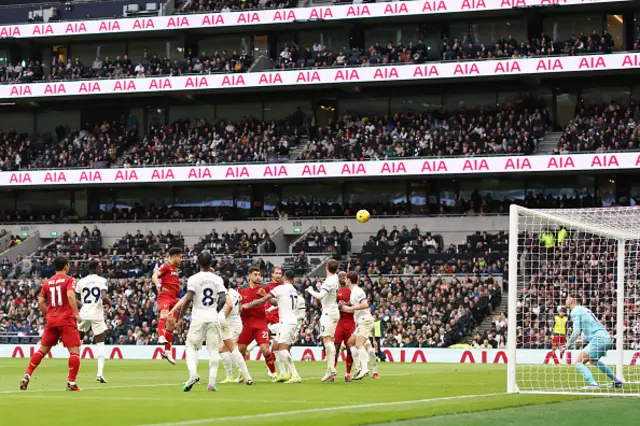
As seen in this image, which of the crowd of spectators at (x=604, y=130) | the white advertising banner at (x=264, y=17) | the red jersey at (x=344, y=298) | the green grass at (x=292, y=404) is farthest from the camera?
A: the white advertising banner at (x=264, y=17)

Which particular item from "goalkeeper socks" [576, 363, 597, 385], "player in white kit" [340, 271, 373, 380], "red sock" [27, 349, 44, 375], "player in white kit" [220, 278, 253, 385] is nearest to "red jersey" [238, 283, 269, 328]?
"player in white kit" [220, 278, 253, 385]

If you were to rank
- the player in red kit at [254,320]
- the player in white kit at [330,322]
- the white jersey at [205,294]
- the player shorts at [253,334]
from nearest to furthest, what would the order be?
the white jersey at [205,294] < the player in red kit at [254,320] < the player shorts at [253,334] < the player in white kit at [330,322]

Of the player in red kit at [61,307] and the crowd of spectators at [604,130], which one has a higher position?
the crowd of spectators at [604,130]

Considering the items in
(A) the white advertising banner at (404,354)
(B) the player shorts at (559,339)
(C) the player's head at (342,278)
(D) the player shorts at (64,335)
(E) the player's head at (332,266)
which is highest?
(E) the player's head at (332,266)

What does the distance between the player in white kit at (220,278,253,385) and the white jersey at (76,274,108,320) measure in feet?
8.35

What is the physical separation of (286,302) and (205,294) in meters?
3.35

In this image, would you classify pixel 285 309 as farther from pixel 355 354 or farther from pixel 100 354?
pixel 100 354

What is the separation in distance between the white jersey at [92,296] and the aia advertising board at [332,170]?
31269mm

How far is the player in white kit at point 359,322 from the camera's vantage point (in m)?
22.1

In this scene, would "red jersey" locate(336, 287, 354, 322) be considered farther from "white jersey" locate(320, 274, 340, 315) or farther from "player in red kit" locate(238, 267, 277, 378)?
"player in red kit" locate(238, 267, 277, 378)

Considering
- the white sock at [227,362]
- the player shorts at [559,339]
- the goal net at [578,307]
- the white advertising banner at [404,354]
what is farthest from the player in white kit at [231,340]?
the player shorts at [559,339]

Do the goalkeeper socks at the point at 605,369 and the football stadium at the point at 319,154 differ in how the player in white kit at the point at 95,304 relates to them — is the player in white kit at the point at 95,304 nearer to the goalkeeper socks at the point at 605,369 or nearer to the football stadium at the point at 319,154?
the goalkeeper socks at the point at 605,369

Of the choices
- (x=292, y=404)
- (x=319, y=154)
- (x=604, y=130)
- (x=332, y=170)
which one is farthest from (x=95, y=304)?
(x=604, y=130)

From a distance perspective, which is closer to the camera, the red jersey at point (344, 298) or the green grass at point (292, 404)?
the green grass at point (292, 404)
